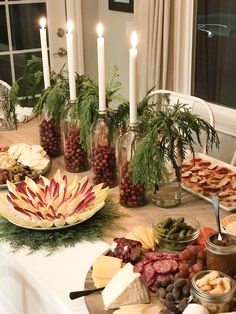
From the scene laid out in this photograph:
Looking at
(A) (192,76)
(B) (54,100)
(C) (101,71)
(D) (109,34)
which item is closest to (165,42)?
(A) (192,76)

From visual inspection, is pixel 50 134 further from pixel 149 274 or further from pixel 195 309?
pixel 195 309

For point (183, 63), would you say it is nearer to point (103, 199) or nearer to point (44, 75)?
point (44, 75)

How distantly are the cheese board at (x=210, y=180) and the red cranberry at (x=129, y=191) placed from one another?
0.18m

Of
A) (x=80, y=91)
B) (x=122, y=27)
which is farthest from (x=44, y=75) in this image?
(x=122, y=27)

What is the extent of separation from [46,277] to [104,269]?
0.49 ft

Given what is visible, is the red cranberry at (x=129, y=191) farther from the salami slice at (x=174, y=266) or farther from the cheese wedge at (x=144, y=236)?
the salami slice at (x=174, y=266)

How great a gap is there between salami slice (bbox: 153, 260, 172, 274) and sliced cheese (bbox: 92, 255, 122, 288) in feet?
0.28

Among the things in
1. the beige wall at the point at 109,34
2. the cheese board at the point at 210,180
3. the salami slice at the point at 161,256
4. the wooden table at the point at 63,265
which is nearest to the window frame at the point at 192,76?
the beige wall at the point at 109,34

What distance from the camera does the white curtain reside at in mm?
2926

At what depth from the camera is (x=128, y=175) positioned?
55.5 inches

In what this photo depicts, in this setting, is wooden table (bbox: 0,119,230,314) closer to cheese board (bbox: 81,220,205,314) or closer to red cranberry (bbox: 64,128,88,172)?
cheese board (bbox: 81,220,205,314)

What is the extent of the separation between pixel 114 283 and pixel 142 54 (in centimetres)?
224

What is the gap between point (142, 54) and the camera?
3.05 metres

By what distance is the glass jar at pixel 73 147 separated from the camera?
1653 mm
